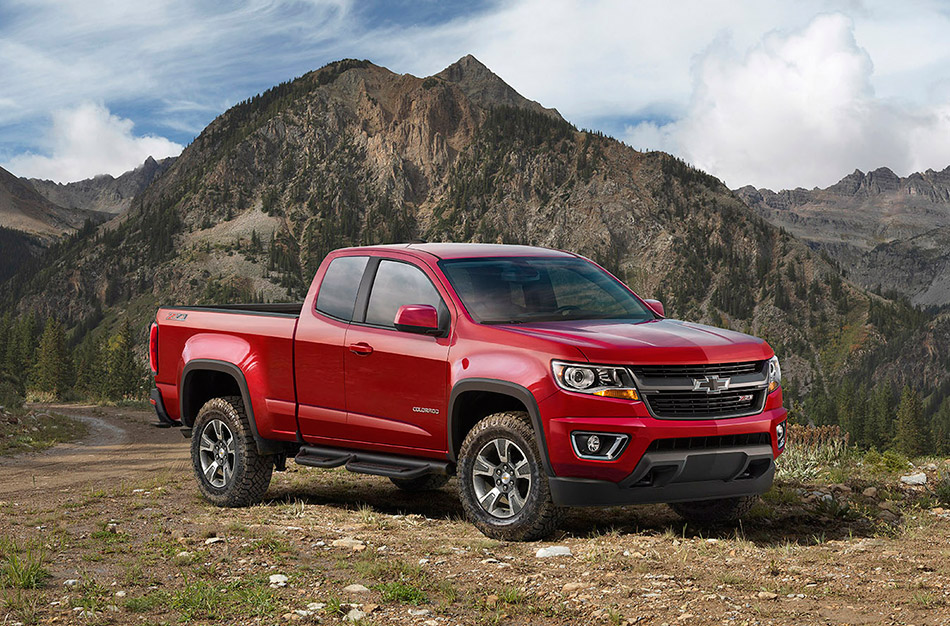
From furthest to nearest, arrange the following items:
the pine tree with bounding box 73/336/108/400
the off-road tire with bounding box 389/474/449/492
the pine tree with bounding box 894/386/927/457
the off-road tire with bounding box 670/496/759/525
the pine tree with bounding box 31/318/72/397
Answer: the pine tree with bounding box 894/386/927/457
the pine tree with bounding box 73/336/108/400
the pine tree with bounding box 31/318/72/397
the off-road tire with bounding box 389/474/449/492
the off-road tire with bounding box 670/496/759/525

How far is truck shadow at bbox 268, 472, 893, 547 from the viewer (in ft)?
24.0

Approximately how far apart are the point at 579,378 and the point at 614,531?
4.56 ft

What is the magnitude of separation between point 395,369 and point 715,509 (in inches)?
115

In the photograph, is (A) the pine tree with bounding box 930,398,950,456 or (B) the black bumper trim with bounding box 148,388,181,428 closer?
(B) the black bumper trim with bounding box 148,388,181,428

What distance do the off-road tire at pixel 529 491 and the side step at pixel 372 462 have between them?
37 centimetres

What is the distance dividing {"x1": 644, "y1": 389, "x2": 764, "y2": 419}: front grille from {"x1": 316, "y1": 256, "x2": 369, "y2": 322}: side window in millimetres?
2840

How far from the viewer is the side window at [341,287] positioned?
317 inches

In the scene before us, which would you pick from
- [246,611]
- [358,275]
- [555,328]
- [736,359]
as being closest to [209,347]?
[358,275]

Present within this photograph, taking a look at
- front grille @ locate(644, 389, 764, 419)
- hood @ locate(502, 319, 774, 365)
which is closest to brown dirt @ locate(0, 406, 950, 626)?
front grille @ locate(644, 389, 764, 419)

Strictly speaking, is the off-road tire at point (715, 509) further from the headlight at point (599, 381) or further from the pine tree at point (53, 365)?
the pine tree at point (53, 365)

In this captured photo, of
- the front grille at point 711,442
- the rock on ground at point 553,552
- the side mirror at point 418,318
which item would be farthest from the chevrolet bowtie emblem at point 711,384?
the side mirror at point 418,318

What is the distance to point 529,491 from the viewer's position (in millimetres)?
6688

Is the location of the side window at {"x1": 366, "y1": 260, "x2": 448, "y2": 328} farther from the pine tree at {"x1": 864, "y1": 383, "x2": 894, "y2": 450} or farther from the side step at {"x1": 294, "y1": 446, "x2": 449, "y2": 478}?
the pine tree at {"x1": 864, "y1": 383, "x2": 894, "y2": 450}

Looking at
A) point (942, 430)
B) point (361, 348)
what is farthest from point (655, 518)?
point (942, 430)
